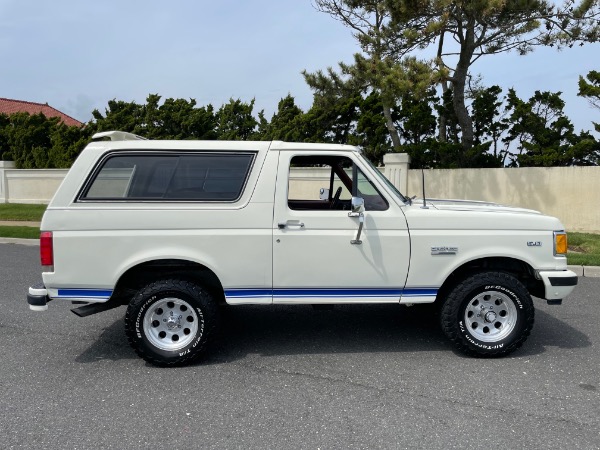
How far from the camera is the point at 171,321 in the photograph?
464cm

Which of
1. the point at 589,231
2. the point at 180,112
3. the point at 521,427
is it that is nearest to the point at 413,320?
the point at 521,427

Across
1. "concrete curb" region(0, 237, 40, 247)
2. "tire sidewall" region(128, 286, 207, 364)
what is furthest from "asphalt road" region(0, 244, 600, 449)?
"concrete curb" region(0, 237, 40, 247)

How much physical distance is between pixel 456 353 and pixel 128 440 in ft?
9.99

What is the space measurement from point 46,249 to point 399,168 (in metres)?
11.6

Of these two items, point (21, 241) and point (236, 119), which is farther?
point (236, 119)

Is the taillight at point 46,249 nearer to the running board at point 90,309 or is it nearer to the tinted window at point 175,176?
the running board at point 90,309

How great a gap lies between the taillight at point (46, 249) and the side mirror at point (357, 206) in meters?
2.63

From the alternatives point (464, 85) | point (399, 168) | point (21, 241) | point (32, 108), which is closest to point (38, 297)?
point (21, 241)

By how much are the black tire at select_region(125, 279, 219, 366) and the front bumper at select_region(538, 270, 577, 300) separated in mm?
3025

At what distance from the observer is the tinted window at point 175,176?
15.1 feet

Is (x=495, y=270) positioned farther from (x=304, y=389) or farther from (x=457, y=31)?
(x=457, y=31)

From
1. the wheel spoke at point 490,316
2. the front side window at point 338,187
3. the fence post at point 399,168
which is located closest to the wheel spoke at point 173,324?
the front side window at point 338,187

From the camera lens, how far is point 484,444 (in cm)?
328

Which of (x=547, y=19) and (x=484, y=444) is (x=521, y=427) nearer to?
(x=484, y=444)
